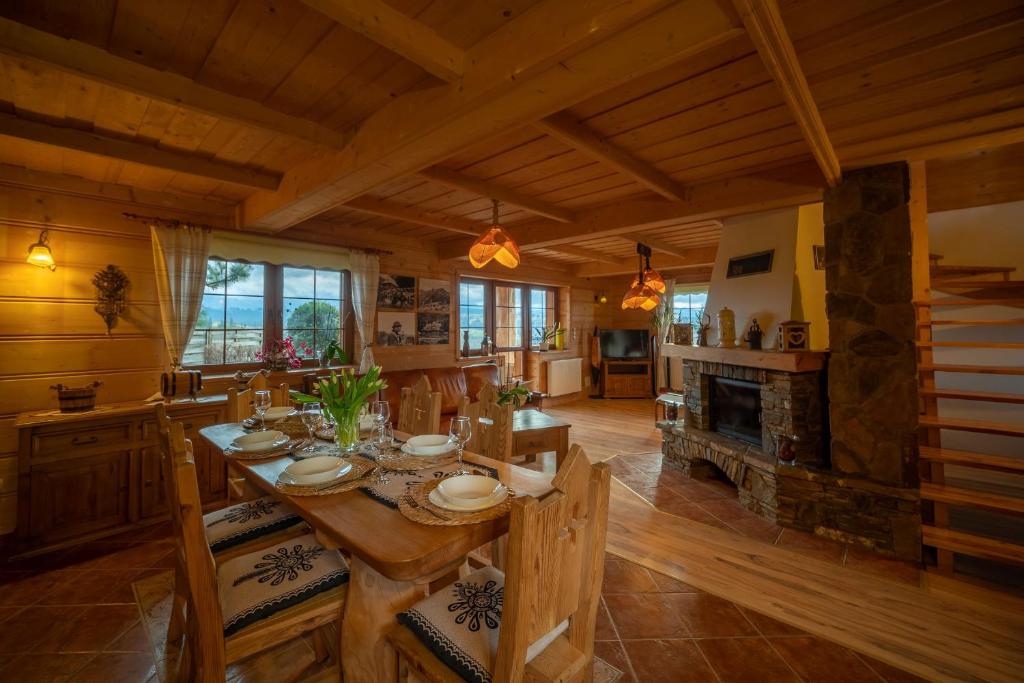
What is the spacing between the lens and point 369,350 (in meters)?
4.17

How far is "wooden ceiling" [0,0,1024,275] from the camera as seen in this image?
1301 millimetres

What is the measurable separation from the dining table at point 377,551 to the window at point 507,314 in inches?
167

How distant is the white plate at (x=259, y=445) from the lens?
5.74 ft

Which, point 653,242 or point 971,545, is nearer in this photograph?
point 971,545

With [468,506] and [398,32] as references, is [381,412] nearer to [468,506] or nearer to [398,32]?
[468,506]

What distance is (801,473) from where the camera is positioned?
2.63m

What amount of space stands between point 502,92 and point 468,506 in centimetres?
142

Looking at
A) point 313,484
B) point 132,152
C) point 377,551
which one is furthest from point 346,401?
point 132,152

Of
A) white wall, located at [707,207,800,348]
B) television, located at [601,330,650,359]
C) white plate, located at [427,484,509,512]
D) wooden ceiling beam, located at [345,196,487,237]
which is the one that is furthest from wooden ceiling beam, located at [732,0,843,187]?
television, located at [601,330,650,359]

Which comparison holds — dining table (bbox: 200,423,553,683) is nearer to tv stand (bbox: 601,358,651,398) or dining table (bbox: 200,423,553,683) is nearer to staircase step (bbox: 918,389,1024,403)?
staircase step (bbox: 918,389,1024,403)

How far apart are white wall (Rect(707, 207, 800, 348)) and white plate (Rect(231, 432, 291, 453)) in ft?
11.1

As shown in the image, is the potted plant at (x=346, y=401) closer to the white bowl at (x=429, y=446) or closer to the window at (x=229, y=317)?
the white bowl at (x=429, y=446)

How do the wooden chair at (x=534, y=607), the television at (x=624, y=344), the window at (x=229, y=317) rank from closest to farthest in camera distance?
1. the wooden chair at (x=534, y=607)
2. the window at (x=229, y=317)
3. the television at (x=624, y=344)

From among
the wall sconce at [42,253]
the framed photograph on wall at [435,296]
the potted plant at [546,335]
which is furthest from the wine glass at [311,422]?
the potted plant at [546,335]
